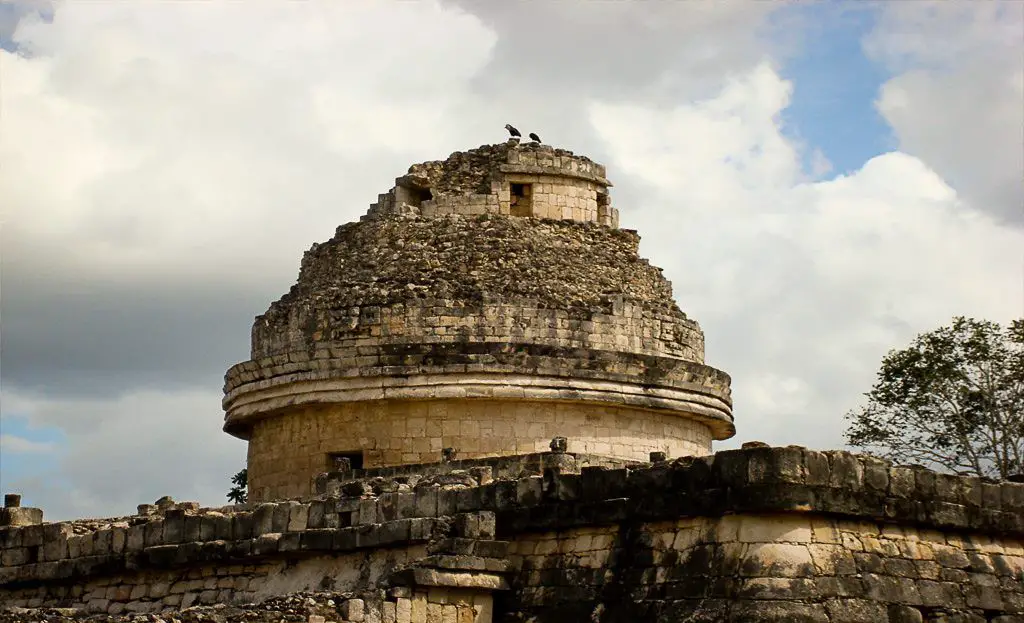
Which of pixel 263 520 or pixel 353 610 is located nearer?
pixel 353 610

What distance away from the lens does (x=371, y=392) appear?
845 inches

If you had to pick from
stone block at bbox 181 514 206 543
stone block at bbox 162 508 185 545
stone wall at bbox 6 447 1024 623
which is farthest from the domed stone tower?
stone wall at bbox 6 447 1024 623

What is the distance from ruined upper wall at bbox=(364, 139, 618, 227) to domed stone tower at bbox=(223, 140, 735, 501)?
0.08 feet

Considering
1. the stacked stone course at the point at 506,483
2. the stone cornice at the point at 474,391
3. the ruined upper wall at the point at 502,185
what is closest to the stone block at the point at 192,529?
the stacked stone course at the point at 506,483

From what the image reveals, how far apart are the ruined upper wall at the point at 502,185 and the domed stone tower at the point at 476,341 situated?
0.02 metres

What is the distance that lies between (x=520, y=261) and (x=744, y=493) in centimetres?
940

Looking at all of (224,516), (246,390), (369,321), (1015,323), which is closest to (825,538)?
(224,516)

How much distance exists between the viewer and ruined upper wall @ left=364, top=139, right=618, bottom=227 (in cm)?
2356

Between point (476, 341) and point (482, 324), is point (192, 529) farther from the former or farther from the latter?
point (482, 324)

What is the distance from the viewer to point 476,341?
2148 centimetres

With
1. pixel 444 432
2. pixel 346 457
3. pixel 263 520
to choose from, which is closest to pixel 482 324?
pixel 444 432

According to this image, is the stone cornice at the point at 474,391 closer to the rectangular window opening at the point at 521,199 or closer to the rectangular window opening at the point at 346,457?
the rectangular window opening at the point at 346,457

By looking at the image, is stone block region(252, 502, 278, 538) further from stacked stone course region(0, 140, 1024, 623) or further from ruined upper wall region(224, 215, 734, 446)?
ruined upper wall region(224, 215, 734, 446)

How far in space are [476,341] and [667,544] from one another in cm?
768
